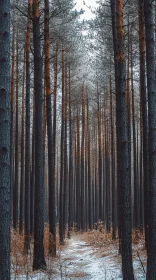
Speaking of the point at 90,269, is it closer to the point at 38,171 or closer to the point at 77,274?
the point at 77,274

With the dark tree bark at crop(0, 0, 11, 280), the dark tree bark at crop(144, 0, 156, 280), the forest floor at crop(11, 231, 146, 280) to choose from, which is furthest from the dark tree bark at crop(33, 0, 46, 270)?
the dark tree bark at crop(0, 0, 11, 280)

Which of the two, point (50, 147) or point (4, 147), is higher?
point (50, 147)

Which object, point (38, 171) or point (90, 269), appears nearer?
point (38, 171)

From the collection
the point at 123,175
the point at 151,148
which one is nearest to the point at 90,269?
the point at 123,175

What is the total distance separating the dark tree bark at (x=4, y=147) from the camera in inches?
181

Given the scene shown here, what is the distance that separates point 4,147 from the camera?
4.70m

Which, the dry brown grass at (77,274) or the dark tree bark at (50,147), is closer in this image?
the dry brown grass at (77,274)

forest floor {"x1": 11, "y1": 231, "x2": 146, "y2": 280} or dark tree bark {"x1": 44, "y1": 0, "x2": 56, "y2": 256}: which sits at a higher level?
dark tree bark {"x1": 44, "y1": 0, "x2": 56, "y2": 256}

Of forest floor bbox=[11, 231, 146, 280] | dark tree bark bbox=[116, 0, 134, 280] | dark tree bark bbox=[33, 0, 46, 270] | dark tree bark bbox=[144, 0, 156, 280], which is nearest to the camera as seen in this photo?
dark tree bark bbox=[144, 0, 156, 280]

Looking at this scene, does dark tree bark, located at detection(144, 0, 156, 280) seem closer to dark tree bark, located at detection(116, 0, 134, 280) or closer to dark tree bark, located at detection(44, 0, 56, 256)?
dark tree bark, located at detection(116, 0, 134, 280)

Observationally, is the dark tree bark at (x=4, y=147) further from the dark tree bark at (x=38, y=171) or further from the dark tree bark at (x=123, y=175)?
the dark tree bark at (x=38, y=171)

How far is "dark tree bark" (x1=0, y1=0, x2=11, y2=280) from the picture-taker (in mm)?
4586

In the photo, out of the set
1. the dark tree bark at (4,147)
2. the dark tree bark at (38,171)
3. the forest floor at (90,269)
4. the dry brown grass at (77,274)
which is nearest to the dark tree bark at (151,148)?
the forest floor at (90,269)

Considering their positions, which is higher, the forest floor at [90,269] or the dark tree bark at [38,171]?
the dark tree bark at [38,171]
